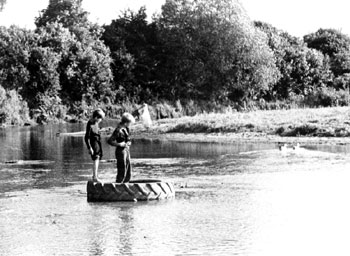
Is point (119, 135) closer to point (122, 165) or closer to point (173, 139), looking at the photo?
point (122, 165)

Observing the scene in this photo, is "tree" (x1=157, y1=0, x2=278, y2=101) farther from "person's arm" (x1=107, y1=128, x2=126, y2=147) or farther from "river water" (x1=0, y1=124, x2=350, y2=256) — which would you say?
"person's arm" (x1=107, y1=128, x2=126, y2=147)

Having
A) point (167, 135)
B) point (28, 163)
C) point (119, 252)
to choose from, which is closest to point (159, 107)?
point (167, 135)

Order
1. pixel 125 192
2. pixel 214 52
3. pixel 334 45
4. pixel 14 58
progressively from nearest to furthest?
pixel 125 192
pixel 14 58
pixel 214 52
pixel 334 45

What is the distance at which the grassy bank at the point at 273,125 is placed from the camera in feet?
112

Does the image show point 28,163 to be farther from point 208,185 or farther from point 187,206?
point 187,206

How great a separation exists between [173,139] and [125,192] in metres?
20.3

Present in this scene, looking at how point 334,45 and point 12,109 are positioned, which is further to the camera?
point 334,45

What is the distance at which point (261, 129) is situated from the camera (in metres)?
36.6

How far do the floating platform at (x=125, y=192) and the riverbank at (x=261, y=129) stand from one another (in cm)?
1535

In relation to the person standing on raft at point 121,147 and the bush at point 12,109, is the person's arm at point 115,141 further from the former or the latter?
the bush at point 12,109

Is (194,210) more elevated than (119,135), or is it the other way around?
(119,135)

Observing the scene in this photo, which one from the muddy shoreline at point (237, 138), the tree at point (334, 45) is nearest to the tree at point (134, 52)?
the tree at point (334, 45)

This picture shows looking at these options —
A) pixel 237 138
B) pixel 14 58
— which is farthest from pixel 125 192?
pixel 14 58

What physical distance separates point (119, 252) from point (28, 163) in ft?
47.3
